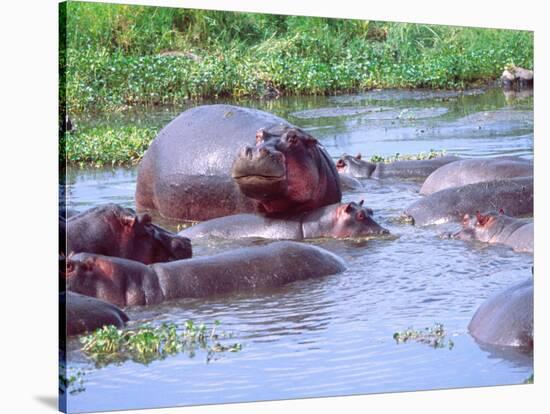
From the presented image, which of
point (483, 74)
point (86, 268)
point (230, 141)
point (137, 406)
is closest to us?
point (137, 406)

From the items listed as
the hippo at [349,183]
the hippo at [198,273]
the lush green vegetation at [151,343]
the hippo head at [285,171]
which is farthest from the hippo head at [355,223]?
the lush green vegetation at [151,343]

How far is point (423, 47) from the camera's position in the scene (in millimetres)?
9391

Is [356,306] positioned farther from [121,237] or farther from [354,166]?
[354,166]

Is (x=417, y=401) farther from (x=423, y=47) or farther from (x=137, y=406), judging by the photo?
(x=423, y=47)

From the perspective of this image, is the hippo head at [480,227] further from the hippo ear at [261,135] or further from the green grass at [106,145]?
the green grass at [106,145]

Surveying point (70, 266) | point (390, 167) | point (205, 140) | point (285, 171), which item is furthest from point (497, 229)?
point (70, 266)

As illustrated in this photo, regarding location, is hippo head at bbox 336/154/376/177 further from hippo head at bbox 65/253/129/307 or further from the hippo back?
hippo head at bbox 65/253/129/307

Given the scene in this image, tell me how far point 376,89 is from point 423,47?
0.37 metres

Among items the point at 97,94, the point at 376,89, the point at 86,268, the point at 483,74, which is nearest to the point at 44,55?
the point at 97,94

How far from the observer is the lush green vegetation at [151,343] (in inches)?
306

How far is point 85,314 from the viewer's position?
25.9 feet

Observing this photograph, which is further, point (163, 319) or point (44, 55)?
point (163, 319)

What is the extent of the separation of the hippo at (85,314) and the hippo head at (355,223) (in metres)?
2.21

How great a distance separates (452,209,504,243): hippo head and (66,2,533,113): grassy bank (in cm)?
87
